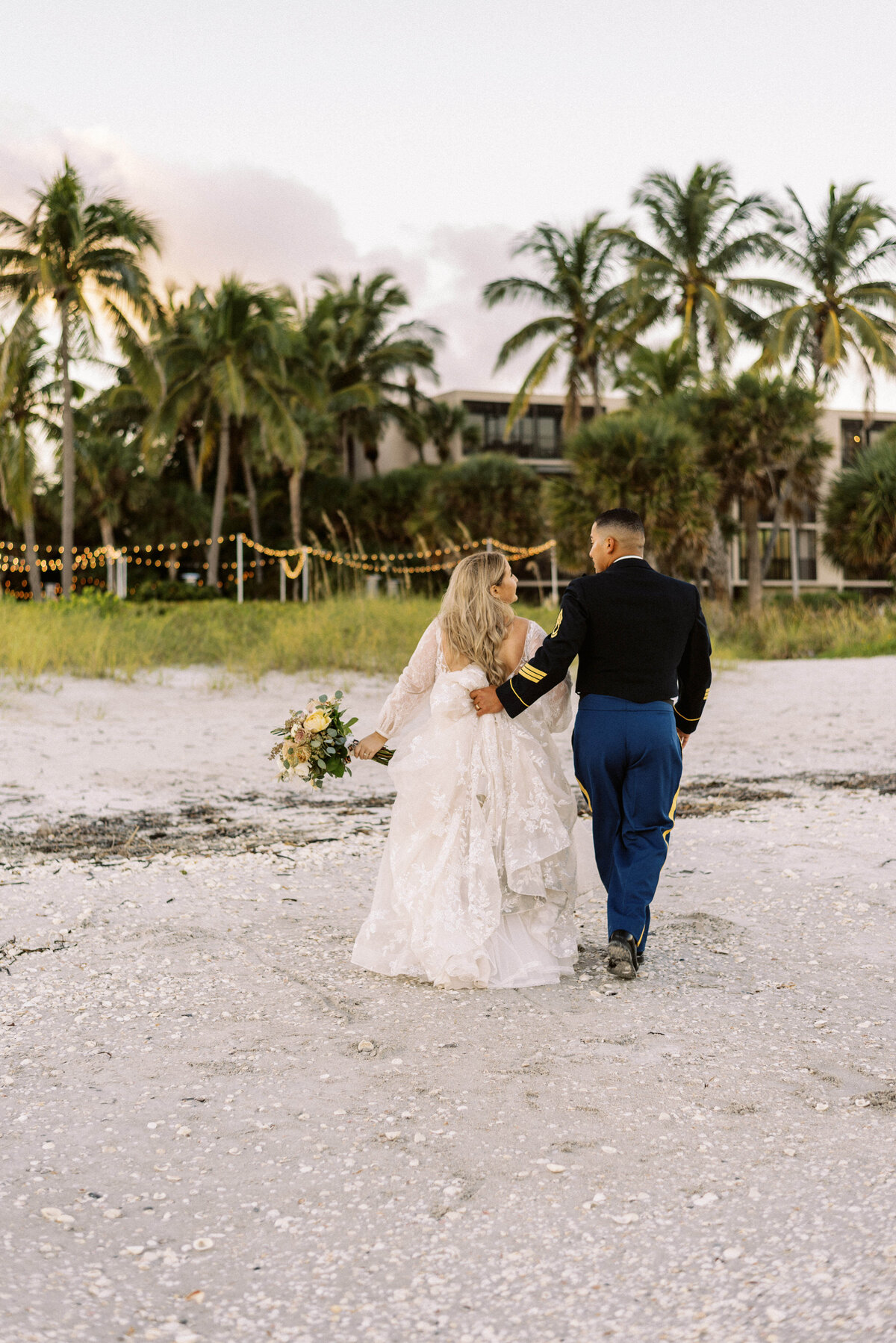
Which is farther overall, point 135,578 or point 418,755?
point 135,578

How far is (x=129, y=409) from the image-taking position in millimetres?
40438

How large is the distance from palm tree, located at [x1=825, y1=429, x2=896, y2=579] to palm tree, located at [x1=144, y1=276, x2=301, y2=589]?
13822mm

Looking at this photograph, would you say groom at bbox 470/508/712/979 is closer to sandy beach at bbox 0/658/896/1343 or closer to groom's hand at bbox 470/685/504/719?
groom's hand at bbox 470/685/504/719

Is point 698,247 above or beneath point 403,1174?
above

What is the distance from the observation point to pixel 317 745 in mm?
4441

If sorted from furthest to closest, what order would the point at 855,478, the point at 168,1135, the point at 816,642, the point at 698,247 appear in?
1. the point at 698,247
2. the point at 855,478
3. the point at 816,642
4. the point at 168,1135

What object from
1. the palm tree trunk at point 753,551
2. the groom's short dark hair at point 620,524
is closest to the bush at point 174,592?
the palm tree trunk at point 753,551

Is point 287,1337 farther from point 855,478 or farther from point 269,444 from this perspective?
point 269,444

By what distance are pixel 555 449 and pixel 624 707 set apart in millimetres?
44408

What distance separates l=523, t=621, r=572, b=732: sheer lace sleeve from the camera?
14.6 feet

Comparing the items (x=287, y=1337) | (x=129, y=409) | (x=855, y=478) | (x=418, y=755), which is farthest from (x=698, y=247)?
(x=287, y=1337)

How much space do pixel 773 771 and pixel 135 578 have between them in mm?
31816

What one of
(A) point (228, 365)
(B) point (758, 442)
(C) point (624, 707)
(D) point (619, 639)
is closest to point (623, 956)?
(C) point (624, 707)

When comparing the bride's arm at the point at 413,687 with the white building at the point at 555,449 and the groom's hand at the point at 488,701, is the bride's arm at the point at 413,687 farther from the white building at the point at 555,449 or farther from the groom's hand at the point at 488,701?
the white building at the point at 555,449
